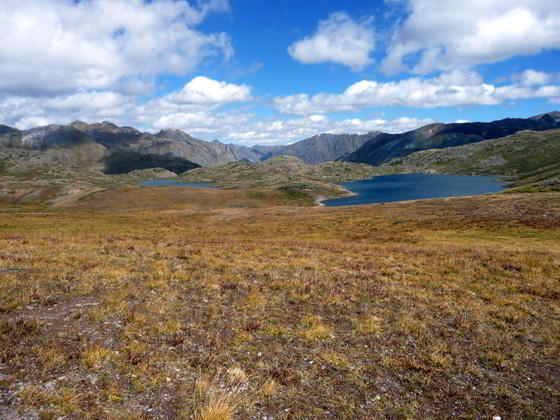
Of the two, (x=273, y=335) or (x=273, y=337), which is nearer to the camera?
(x=273, y=337)

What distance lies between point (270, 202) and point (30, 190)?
14481 cm

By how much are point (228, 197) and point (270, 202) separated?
2335 cm

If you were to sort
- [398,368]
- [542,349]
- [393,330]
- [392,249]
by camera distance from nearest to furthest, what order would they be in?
[398,368] < [542,349] < [393,330] < [392,249]

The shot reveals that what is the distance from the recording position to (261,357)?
10016mm

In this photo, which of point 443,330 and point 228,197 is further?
point 228,197

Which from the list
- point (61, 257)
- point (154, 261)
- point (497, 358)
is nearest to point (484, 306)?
point (497, 358)

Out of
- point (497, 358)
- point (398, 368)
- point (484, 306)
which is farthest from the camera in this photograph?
point (484, 306)

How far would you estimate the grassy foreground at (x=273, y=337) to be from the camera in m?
7.92

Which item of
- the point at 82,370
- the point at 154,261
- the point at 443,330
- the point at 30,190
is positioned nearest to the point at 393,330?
the point at 443,330

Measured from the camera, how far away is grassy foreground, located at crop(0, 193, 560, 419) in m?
7.92

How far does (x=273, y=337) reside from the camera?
1139 cm

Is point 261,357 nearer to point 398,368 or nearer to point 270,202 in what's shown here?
point 398,368

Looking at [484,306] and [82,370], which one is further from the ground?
[82,370]

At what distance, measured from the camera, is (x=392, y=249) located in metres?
30.4
